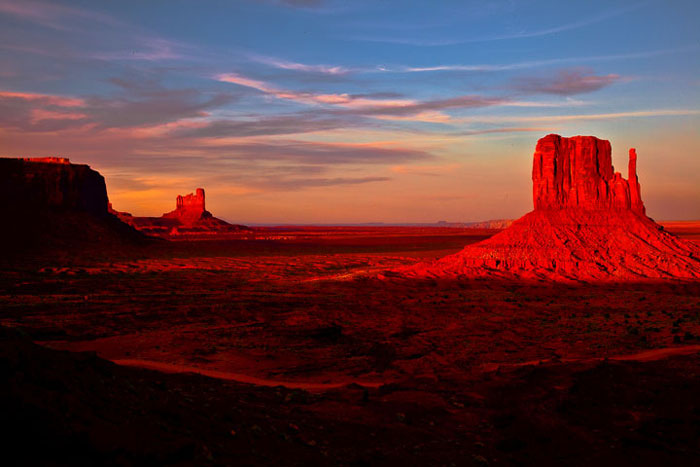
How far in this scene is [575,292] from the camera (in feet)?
99.5

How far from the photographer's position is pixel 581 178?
3581cm

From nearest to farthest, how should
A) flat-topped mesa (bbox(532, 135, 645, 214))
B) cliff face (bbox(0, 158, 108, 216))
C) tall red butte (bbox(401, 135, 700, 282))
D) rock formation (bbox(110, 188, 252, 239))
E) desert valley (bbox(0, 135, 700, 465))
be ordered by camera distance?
desert valley (bbox(0, 135, 700, 465)) → tall red butte (bbox(401, 135, 700, 282)) → flat-topped mesa (bbox(532, 135, 645, 214)) → cliff face (bbox(0, 158, 108, 216)) → rock formation (bbox(110, 188, 252, 239))

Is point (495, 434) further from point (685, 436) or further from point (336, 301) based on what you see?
point (336, 301)

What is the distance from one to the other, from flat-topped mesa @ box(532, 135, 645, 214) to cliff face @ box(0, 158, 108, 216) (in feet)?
202

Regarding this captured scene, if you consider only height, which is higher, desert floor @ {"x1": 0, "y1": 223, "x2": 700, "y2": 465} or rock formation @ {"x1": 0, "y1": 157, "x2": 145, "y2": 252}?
rock formation @ {"x1": 0, "y1": 157, "x2": 145, "y2": 252}

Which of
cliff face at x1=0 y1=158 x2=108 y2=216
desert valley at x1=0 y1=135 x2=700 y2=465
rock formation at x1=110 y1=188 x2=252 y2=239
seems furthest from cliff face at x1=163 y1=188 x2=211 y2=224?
desert valley at x1=0 y1=135 x2=700 y2=465

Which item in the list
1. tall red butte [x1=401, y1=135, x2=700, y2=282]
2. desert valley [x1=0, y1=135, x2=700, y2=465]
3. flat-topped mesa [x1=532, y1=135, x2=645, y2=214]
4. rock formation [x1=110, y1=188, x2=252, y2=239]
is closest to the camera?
desert valley [x1=0, y1=135, x2=700, y2=465]

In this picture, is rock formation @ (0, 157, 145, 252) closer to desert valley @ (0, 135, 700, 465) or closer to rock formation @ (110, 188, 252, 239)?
desert valley @ (0, 135, 700, 465)

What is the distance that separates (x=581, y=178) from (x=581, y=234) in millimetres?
3728

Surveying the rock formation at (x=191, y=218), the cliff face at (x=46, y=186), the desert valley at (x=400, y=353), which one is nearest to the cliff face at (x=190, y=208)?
the rock formation at (x=191, y=218)

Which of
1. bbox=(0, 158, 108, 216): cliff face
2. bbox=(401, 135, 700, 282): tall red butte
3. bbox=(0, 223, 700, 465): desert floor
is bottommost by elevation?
bbox=(0, 223, 700, 465): desert floor

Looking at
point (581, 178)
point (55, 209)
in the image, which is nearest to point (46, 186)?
point (55, 209)

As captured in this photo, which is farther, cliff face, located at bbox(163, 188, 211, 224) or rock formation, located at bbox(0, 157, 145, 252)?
cliff face, located at bbox(163, 188, 211, 224)

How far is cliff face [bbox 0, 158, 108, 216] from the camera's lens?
2736 inches
